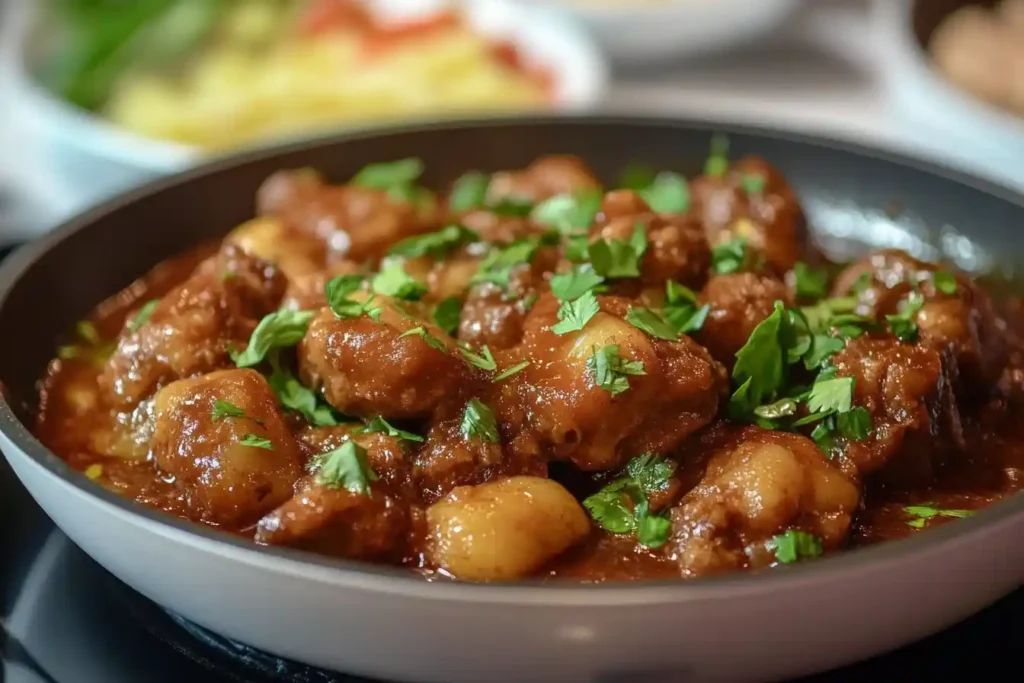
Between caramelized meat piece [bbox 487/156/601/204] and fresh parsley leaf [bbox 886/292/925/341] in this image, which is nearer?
fresh parsley leaf [bbox 886/292/925/341]

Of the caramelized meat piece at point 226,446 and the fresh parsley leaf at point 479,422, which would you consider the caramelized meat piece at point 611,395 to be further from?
the caramelized meat piece at point 226,446

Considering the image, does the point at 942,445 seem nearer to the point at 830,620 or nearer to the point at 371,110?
the point at 830,620

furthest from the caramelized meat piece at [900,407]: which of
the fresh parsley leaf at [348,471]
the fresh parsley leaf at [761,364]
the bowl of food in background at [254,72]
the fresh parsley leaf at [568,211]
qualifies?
the bowl of food in background at [254,72]

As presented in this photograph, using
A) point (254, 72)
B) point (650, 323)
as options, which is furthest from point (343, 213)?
point (254, 72)

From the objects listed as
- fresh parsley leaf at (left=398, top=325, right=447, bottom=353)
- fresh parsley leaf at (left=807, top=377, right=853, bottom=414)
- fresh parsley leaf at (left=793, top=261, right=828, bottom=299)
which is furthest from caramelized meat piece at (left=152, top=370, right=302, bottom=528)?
fresh parsley leaf at (left=793, top=261, right=828, bottom=299)

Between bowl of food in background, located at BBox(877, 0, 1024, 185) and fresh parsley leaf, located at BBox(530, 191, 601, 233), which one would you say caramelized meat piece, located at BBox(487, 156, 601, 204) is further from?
bowl of food in background, located at BBox(877, 0, 1024, 185)

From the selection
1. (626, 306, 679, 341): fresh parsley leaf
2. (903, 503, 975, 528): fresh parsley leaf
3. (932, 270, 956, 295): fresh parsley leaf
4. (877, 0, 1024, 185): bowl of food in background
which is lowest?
(903, 503, 975, 528): fresh parsley leaf

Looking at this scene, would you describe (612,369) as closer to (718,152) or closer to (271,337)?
(271,337)
